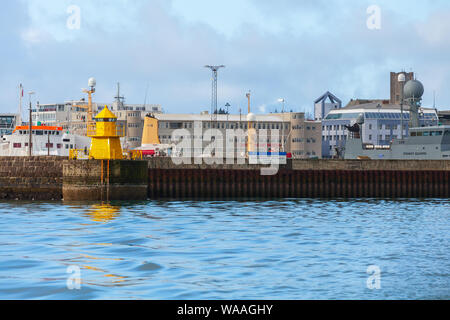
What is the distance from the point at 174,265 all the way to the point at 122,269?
192 cm

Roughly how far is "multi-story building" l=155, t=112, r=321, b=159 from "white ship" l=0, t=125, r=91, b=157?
7509cm

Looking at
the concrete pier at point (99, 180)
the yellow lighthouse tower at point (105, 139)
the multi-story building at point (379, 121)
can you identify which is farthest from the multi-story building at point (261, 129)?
the concrete pier at point (99, 180)

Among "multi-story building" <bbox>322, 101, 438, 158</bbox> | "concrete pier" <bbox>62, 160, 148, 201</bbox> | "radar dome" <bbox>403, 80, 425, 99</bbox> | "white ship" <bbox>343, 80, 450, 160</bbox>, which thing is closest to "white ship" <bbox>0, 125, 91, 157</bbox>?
"concrete pier" <bbox>62, 160, 148, 201</bbox>

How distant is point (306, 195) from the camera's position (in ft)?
208

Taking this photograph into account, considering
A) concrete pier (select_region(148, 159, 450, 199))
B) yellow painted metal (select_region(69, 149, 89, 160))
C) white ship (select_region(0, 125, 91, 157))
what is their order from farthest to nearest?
white ship (select_region(0, 125, 91, 157)) → concrete pier (select_region(148, 159, 450, 199)) → yellow painted metal (select_region(69, 149, 89, 160))

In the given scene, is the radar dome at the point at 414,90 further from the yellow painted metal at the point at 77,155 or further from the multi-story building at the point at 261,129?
the multi-story building at the point at 261,129

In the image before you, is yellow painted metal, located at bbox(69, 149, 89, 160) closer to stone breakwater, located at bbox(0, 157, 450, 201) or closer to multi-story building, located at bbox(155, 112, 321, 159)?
stone breakwater, located at bbox(0, 157, 450, 201)

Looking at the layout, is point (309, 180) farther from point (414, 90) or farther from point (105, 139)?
point (414, 90)

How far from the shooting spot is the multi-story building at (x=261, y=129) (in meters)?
166

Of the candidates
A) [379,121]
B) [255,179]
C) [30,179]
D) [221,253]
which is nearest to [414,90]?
[255,179]

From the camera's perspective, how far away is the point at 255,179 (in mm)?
63062

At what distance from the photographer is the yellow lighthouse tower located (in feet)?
175
